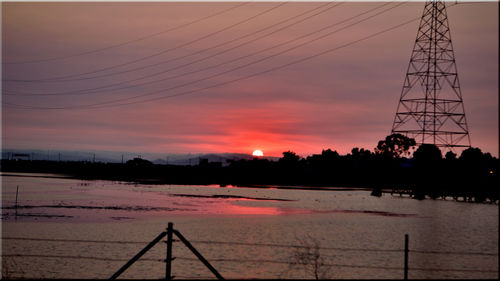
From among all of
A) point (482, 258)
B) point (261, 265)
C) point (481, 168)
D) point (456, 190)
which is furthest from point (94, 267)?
point (456, 190)

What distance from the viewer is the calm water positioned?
38.9 metres

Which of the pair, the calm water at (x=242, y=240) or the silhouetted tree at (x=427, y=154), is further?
the silhouetted tree at (x=427, y=154)

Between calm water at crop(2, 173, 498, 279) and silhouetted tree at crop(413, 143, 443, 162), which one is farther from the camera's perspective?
silhouetted tree at crop(413, 143, 443, 162)

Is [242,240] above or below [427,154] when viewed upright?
below

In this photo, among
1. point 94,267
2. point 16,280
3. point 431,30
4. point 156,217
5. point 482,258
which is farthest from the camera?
point 431,30

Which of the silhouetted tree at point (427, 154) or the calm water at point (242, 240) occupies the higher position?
the silhouetted tree at point (427, 154)

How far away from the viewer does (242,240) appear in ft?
194

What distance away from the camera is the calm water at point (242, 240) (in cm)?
3891

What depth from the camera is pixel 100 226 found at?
65000 mm

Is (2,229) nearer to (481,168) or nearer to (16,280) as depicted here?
(16,280)

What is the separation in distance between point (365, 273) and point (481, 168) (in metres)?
103

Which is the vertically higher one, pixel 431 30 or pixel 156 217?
pixel 431 30

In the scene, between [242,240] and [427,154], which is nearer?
[242,240]

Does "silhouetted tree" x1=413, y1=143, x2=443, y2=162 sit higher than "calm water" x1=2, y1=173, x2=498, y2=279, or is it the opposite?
"silhouetted tree" x1=413, y1=143, x2=443, y2=162
